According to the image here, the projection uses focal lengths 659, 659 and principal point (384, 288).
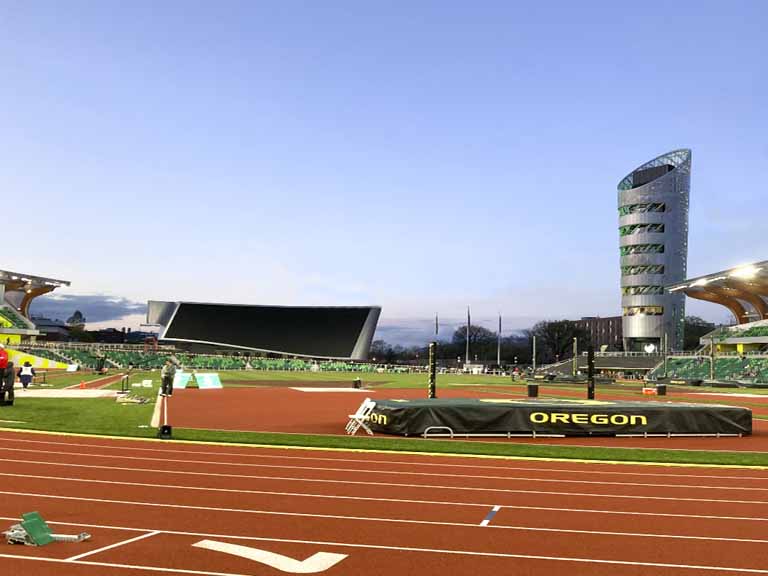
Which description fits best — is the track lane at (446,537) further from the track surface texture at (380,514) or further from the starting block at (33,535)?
the starting block at (33,535)

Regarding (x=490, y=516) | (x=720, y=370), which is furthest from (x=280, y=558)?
(x=720, y=370)

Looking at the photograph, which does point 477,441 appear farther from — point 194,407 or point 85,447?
point 194,407

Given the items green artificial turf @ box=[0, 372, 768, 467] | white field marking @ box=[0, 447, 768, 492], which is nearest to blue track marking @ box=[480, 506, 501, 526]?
white field marking @ box=[0, 447, 768, 492]

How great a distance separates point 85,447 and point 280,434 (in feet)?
18.6

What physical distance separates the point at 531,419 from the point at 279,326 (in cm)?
10668

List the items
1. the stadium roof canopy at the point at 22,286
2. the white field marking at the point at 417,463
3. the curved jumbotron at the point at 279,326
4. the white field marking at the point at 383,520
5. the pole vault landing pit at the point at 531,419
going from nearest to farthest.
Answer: the white field marking at the point at 383,520 → the white field marking at the point at 417,463 → the pole vault landing pit at the point at 531,419 → the stadium roof canopy at the point at 22,286 → the curved jumbotron at the point at 279,326

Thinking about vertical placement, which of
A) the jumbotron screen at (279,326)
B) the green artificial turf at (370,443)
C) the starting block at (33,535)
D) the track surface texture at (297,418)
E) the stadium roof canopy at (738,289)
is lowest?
the track surface texture at (297,418)

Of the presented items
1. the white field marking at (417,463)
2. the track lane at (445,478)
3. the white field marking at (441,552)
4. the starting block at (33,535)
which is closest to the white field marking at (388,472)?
the track lane at (445,478)

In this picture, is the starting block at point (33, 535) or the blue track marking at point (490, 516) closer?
the starting block at point (33, 535)

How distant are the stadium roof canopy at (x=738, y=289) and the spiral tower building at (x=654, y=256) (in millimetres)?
17804

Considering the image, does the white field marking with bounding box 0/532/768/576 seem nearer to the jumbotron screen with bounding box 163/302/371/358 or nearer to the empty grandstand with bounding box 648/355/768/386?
the empty grandstand with bounding box 648/355/768/386

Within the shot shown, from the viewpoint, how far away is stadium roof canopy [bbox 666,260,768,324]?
3194 inches

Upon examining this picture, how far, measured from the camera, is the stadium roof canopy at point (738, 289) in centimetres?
8112

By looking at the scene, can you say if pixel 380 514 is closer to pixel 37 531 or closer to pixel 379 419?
pixel 37 531
